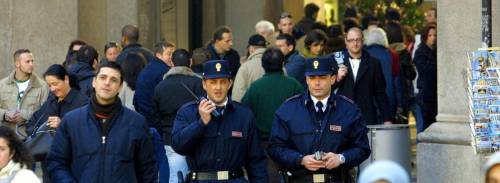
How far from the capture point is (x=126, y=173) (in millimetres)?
10547

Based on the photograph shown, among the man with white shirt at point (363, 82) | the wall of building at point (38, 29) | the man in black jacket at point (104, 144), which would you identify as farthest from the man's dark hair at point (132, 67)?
the man in black jacket at point (104, 144)

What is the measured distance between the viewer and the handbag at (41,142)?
12492mm

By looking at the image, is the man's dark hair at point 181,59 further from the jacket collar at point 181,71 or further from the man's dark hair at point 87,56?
the man's dark hair at point 87,56

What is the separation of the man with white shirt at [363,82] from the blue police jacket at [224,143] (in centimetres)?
379

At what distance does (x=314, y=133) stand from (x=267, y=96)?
2.91 metres

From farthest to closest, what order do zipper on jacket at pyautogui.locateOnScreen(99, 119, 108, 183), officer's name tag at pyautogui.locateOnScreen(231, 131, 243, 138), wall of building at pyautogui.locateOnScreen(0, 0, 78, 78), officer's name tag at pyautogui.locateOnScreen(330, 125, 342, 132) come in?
wall of building at pyautogui.locateOnScreen(0, 0, 78, 78) → officer's name tag at pyautogui.locateOnScreen(330, 125, 342, 132) → officer's name tag at pyautogui.locateOnScreen(231, 131, 243, 138) → zipper on jacket at pyautogui.locateOnScreen(99, 119, 108, 183)

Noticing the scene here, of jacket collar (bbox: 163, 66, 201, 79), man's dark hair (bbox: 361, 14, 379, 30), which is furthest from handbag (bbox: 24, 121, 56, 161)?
man's dark hair (bbox: 361, 14, 379, 30)

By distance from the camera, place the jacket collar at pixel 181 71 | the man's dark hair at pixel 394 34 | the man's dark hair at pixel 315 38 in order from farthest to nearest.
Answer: the man's dark hair at pixel 394 34, the man's dark hair at pixel 315 38, the jacket collar at pixel 181 71

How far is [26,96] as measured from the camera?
1560 centimetres

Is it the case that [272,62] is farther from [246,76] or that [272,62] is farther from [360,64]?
[360,64]

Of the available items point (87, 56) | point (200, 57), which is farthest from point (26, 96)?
point (200, 57)

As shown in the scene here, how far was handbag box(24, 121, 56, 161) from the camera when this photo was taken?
41.0 ft

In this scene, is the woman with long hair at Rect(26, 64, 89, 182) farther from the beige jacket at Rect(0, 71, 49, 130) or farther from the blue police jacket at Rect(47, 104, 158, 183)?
the blue police jacket at Rect(47, 104, 158, 183)

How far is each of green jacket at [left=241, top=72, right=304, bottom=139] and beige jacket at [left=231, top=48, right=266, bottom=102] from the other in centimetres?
95
